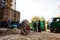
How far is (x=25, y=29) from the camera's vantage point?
2097cm

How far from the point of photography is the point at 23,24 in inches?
837

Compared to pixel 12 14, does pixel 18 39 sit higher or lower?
lower

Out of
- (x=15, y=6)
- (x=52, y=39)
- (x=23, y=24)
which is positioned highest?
(x=15, y=6)

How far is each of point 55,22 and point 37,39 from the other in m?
11.3

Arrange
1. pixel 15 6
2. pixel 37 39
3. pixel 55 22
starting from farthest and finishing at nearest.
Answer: pixel 15 6, pixel 55 22, pixel 37 39

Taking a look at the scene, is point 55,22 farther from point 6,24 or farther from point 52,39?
point 52,39

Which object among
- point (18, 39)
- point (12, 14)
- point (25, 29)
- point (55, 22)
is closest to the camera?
point (18, 39)

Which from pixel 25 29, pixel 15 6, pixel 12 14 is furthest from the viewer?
pixel 15 6

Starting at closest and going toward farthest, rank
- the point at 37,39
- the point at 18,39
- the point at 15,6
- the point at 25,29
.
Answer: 1. the point at 18,39
2. the point at 37,39
3. the point at 25,29
4. the point at 15,6

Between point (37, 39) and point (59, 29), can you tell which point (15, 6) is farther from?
point (37, 39)

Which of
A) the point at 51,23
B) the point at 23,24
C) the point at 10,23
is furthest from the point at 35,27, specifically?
the point at 23,24

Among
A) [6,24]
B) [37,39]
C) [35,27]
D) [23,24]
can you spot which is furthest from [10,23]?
[37,39]

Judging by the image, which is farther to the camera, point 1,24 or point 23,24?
point 1,24

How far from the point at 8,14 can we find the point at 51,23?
765cm
